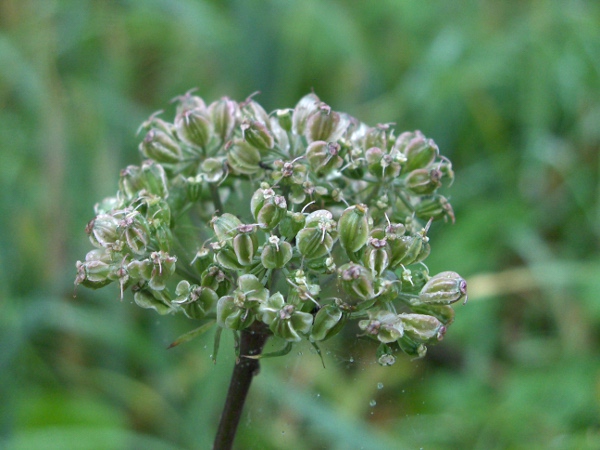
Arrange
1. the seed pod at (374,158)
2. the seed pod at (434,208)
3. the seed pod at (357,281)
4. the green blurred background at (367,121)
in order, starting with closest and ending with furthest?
the seed pod at (357,281) → the seed pod at (374,158) → the seed pod at (434,208) → the green blurred background at (367,121)

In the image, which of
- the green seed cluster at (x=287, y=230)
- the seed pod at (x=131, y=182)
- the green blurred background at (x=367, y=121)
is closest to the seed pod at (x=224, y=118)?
the green seed cluster at (x=287, y=230)

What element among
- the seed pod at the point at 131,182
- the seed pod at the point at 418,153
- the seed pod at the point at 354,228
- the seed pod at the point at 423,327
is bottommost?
the seed pod at the point at 423,327

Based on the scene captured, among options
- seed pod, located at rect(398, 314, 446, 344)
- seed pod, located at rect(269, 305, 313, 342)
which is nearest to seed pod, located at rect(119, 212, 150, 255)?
seed pod, located at rect(269, 305, 313, 342)

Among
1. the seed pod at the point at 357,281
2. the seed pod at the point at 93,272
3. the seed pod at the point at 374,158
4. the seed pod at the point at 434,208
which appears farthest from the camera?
the seed pod at the point at 434,208

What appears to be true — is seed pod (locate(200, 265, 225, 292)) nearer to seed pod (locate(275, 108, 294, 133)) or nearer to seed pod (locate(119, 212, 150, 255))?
seed pod (locate(119, 212, 150, 255))

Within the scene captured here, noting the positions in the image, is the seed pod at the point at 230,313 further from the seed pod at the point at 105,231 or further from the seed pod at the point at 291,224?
the seed pod at the point at 105,231

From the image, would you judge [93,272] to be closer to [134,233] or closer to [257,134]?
[134,233]
